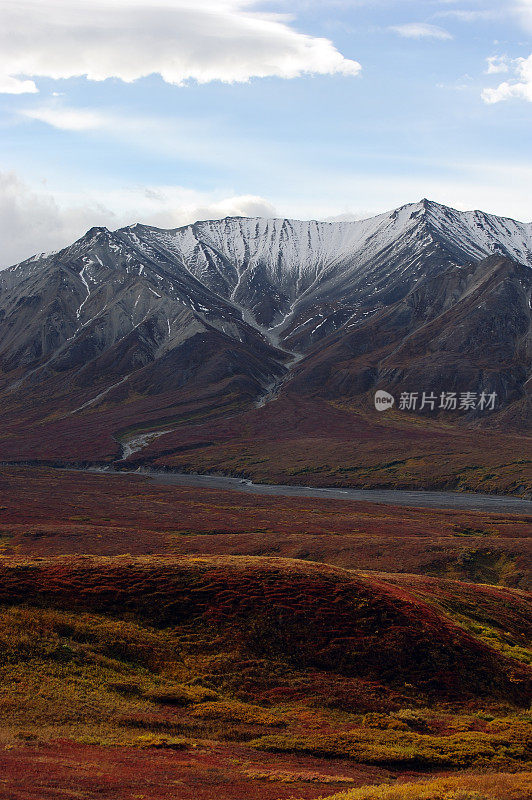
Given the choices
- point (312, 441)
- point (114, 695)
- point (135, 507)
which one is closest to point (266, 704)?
point (114, 695)

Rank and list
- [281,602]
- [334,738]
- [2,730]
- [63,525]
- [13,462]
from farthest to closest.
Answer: [13,462] → [63,525] → [281,602] → [334,738] → [2,730]

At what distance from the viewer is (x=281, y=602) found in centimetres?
3591

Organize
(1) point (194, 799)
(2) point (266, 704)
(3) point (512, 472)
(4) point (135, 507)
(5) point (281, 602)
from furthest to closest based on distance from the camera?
(3) point (512, 472)
(4) point (135, 507)
(5) point (281, 602)
(2) point (266, 704)
(1) point (194, 799)

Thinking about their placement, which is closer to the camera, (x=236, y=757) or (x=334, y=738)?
(x=236, y=757)

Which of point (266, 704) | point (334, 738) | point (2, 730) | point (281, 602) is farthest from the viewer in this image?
point (281, 602)

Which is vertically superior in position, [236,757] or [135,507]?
[236,757]

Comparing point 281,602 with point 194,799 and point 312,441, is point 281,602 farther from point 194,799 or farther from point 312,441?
point 312,441

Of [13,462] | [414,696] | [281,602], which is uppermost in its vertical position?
[281,602]

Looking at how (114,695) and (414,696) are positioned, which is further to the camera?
(414,696)

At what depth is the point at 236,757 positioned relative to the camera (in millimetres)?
23672

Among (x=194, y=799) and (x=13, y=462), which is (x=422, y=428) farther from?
(x=194, y=799)

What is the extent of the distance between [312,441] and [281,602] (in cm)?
14722

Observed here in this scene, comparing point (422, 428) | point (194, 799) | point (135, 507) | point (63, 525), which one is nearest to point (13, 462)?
point (135, 507)

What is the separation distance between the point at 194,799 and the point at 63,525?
83.2m
